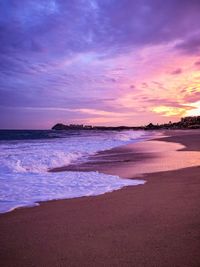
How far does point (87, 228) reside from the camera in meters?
4.37

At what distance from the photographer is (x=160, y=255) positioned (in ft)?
11.3

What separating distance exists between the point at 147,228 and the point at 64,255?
130cm

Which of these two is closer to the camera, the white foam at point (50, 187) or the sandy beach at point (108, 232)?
the sandy beach at point (108, 232)

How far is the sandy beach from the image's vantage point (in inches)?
135

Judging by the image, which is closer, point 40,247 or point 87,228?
point 40,247

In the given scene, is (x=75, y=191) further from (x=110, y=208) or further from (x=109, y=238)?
(x=109, y=238)

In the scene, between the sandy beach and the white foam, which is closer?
the sandy beach

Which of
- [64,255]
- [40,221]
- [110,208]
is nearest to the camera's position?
[64,255]

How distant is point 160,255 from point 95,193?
131 inches

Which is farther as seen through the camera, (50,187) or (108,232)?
(50,187)

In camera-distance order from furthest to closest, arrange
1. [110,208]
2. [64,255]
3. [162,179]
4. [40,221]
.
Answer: [162,179], [110,208], [40,221], [64,255]

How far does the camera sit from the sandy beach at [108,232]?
3.44 meters

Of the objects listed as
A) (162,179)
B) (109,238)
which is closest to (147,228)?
(109,238)

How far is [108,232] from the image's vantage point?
4.19 m
